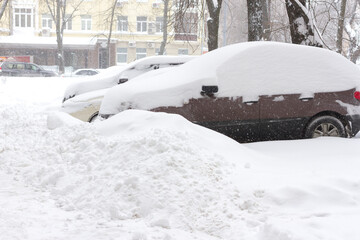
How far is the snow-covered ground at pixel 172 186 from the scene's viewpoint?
395cm

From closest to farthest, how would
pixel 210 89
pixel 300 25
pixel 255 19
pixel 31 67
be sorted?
pixel 210 89, pixel 300 25, pixel 255 19, pixel 31 67

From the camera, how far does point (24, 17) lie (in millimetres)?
51438

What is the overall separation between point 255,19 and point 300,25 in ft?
7.54

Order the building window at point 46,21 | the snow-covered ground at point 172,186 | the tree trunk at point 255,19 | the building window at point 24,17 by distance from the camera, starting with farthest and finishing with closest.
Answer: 1. the building window at point 46,21
2. the building window at point 24,17
3. the tree trunk at point 255,19
4. the snow-covered ground at point 172,186

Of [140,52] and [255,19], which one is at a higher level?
[140,52]

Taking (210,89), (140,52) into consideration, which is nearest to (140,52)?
(140,52)

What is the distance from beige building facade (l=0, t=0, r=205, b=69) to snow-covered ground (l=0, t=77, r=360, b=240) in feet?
138

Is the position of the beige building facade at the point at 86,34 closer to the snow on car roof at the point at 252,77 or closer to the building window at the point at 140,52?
the building window at the point at 140,52

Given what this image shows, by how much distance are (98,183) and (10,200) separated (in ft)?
2.92

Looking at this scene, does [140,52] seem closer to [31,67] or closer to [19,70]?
[31,67]

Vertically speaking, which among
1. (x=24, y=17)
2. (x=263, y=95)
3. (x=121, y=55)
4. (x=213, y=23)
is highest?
(x=24, y=17)

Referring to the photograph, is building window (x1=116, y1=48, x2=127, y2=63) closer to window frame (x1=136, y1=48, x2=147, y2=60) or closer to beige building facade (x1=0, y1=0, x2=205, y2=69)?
beige building facade (x1=0, y1=0, x2=205, y2=69)

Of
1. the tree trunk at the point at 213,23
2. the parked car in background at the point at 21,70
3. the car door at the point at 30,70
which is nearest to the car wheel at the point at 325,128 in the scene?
the tree trunk at the point at 213,23

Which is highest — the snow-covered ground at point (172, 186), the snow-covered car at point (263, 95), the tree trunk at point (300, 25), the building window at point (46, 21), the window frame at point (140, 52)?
the building window at point (46, 21)
